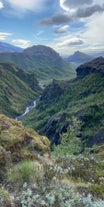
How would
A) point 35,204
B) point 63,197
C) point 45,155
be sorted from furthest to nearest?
point 45,155, point 63,197, point 35,204

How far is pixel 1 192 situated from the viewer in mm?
12172

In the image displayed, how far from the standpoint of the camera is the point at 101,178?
701 inches

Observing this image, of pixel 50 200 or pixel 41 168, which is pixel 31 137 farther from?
pixel 50 200

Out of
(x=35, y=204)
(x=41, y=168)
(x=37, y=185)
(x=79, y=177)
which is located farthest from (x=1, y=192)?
(x=79, y=177)

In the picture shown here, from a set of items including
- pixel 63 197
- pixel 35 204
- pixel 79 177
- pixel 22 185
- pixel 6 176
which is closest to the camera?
pixel 35 204

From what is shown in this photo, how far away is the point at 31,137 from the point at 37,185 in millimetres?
7268

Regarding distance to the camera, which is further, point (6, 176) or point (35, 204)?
point (6, 176)

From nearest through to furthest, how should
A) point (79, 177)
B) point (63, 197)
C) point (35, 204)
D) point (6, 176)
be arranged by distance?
1. point (35, 204)
2. point (63, 197)
3. point (6, 176)
4. point (79, 177)

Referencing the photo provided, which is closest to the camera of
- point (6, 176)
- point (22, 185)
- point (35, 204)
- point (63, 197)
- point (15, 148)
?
point (35, 204)

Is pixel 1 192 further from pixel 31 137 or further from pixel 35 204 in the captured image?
pixel 31 137

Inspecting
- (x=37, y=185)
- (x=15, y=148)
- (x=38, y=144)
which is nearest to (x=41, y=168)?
(x=37, y=185)

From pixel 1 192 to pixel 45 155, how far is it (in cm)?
853

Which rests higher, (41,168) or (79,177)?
(41,168)

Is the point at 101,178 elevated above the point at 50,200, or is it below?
below
